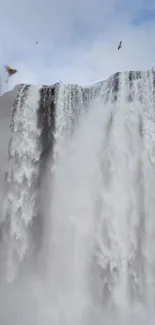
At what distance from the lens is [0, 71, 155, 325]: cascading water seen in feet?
29.7

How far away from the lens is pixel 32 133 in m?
11.5

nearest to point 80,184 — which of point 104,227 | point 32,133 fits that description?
point 104,227

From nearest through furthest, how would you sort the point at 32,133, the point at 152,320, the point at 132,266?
1. the point at 152,320
2. the point at 132,266
3. the point at 32,133

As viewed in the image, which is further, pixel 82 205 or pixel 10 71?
pixel 10 71

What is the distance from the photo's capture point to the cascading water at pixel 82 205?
356 inches

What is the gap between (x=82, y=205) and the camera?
10.4 metres

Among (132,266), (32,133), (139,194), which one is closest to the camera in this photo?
(132,266)

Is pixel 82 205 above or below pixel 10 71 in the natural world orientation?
below

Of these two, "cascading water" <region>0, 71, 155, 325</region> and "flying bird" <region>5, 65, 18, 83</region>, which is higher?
"flying bird" <region>5, 65, 18, 83</region>

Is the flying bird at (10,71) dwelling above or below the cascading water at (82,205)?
above

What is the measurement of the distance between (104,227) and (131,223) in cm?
81

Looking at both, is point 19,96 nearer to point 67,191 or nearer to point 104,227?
point 67,191

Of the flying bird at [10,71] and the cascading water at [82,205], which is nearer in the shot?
the cascading water at [82,205]

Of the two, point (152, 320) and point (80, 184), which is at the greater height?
point (80, 184)
